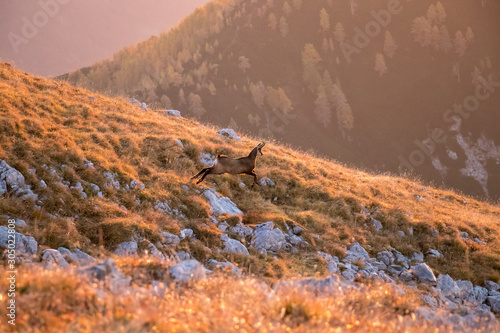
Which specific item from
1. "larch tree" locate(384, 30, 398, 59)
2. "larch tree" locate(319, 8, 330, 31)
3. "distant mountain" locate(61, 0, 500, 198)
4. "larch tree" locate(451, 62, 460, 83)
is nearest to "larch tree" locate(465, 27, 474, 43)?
"distant mountain" locate(61, 0, 500, 198)

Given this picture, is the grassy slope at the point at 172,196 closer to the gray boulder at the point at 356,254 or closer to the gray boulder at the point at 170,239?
the gray boulder at the point at 170,239

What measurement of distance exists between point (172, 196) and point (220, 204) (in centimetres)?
193

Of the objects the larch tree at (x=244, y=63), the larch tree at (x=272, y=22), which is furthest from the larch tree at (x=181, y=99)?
the larch tree at (x=272, y=22)

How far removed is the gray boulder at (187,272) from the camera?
218 inches

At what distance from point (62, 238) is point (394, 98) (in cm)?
6969

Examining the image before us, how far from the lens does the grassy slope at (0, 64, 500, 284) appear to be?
9.75m

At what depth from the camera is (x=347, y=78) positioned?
71438 millimetres

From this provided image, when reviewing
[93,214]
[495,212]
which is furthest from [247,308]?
[495,212]

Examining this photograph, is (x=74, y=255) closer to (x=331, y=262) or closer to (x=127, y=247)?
(x=127, y=247)

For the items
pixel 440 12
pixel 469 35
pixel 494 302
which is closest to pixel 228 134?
pixel 494 302

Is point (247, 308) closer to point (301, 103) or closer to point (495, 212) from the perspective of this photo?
point (495, 212)

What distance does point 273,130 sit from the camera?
6400 cm

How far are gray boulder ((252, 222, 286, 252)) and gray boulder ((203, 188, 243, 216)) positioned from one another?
145 cm

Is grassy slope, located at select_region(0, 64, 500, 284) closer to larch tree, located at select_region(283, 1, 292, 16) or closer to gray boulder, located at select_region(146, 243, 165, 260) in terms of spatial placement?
gray boulder, located at select_region(146, 243, 165, 260)
